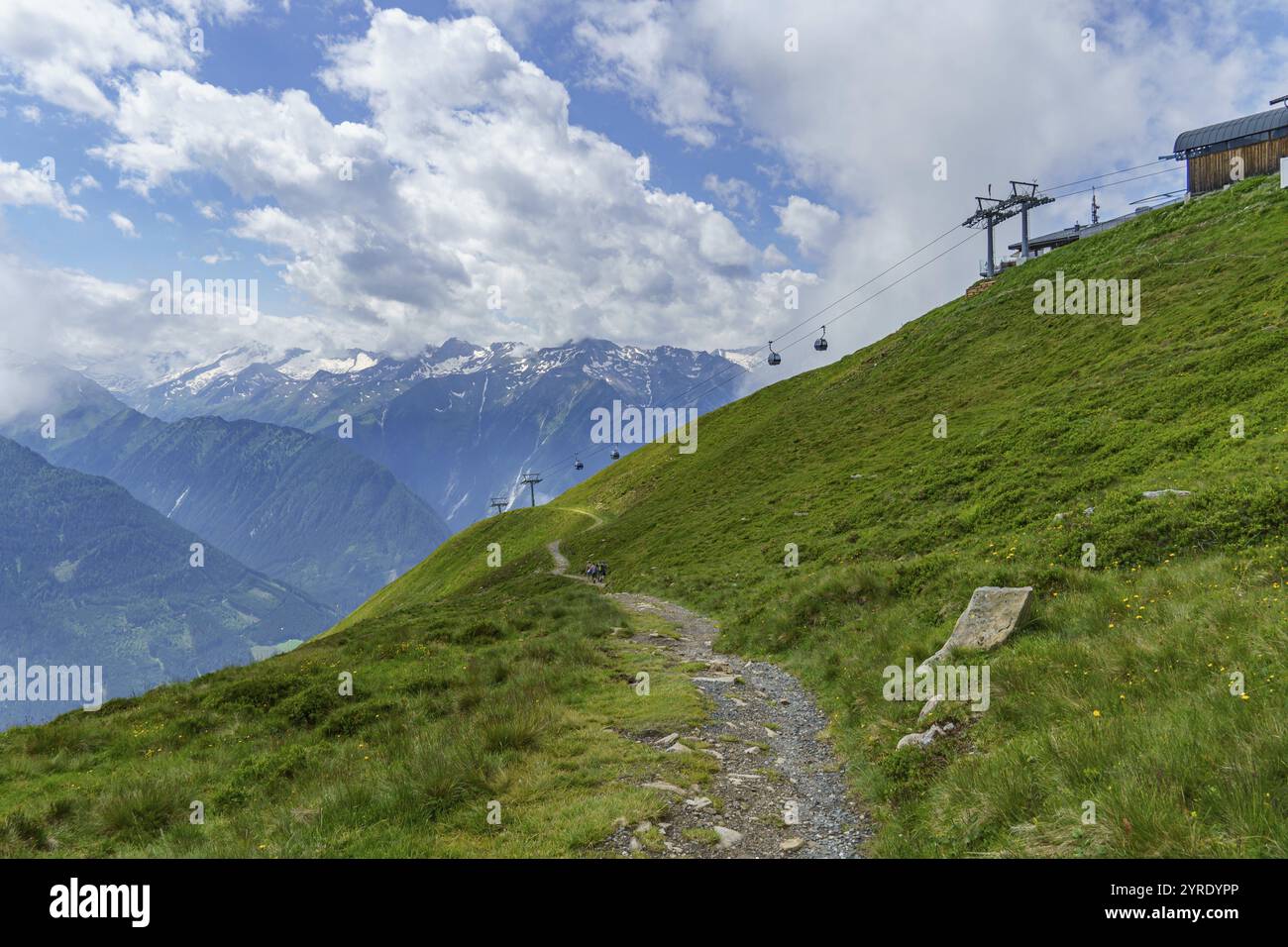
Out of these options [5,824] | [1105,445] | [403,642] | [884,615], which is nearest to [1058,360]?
[1105,445]

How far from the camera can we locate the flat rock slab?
10641mm

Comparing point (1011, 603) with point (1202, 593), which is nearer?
point (1202, 593)

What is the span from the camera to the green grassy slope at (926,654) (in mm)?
5941

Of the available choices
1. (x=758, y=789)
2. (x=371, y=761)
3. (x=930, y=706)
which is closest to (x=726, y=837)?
(x=758, y=789)

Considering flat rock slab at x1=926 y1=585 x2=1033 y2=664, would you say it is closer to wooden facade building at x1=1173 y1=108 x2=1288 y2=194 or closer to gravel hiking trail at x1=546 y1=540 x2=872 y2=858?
gravel hiking trail at x1=546 y1=540 x2=872 y2=858

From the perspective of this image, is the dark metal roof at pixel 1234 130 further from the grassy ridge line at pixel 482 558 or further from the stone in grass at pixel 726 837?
the stone in grass at pixel 726 837

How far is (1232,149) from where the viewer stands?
62375 mm

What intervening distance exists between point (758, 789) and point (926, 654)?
506cm

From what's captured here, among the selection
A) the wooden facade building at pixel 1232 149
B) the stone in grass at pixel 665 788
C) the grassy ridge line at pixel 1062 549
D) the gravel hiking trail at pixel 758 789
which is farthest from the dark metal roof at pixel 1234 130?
the stone in grass at pixel 665 788

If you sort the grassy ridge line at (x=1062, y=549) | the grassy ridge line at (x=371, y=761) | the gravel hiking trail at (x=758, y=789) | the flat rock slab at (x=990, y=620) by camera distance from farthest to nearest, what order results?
the flat rock slab at (x=990, y=620)
the grassy ridge line at (x=371, y=761)
the gravel hiking trail at (x=758, y=789)
the grassy ridge line at (x=1062, y=549)

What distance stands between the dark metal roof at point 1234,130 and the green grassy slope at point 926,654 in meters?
40.4
